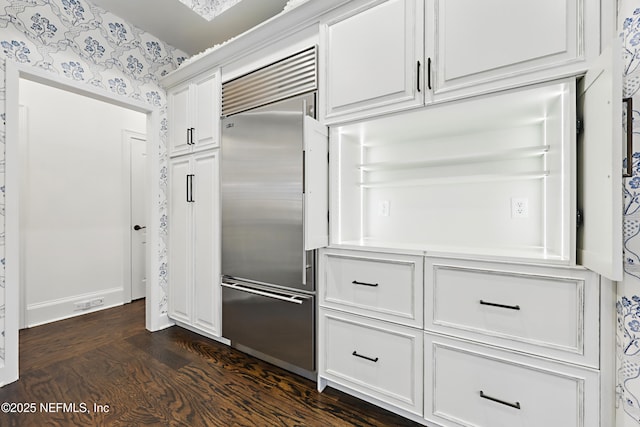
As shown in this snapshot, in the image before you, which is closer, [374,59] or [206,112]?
[374,59]

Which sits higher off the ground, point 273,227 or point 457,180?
point 457,180

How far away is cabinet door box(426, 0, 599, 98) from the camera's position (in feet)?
3.69

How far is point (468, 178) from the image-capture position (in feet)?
5.67

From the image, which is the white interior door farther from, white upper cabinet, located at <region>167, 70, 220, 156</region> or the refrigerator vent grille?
the refrigerator vent grille

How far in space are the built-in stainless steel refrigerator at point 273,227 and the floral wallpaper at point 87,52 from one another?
106 cm

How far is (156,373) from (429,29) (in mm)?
2710

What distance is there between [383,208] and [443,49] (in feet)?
3.39

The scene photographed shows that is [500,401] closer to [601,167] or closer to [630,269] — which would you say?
[630,269]

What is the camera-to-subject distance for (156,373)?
2.03 meters

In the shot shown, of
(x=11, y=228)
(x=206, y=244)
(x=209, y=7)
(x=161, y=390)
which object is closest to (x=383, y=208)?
(x=206, y=244)

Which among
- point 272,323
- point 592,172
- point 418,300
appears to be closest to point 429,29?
point 592,172

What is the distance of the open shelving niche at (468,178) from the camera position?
4.29 feet

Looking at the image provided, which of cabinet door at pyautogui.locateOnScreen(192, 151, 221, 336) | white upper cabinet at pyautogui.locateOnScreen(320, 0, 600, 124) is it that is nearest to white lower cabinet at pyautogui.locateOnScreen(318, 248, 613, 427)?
white upper cabinet at pyautogui.locateOnScreen(320, 0, 600, 124)

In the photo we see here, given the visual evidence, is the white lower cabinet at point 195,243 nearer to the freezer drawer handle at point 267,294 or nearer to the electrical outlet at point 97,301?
the freezer drawer handle at point 267,294
